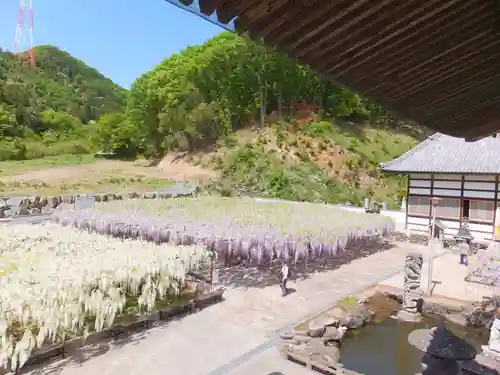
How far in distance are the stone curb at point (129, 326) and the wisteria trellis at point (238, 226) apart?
202cm

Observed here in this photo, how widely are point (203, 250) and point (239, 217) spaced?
4367mm

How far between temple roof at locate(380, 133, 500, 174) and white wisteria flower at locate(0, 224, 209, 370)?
1149cm

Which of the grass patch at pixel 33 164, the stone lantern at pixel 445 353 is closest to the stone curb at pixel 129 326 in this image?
the stone lantern at pixel 445 353

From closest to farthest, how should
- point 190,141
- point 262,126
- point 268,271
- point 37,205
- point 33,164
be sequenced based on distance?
point 268,271 < point 37,205 < point 262,126 < point 33,164 < point 190,141

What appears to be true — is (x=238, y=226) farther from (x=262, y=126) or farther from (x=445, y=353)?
(x=262, y=126)

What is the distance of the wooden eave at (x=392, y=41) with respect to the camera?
187cm

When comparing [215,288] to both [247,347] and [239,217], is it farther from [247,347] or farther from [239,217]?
[239,217]

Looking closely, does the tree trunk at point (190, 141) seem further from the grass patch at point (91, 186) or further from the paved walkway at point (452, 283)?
the paved walkway at point (452, 283)

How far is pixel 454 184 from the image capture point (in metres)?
16.1

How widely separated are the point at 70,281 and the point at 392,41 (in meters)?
6.49

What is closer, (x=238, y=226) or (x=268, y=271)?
(x=268, y=271)

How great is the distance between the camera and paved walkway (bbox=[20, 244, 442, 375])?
6.04 m

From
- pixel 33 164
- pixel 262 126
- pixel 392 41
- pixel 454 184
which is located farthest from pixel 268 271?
pixel 33 164

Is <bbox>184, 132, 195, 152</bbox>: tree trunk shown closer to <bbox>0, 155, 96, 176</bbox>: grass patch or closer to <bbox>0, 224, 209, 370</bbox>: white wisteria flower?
<bbox>0, 155, 96, 176</bbox>: grass patch
